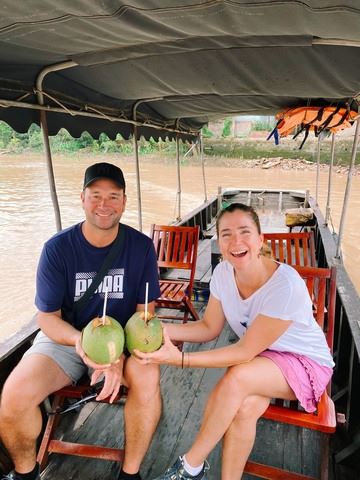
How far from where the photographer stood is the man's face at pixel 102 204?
1845 millimetres

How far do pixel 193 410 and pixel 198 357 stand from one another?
35.2 inches

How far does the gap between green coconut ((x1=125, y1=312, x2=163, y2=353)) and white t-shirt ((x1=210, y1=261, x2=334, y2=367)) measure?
0.45m

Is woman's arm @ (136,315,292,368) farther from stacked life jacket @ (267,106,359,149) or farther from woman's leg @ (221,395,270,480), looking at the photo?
stacked life jacket @ (267,106,359,149)

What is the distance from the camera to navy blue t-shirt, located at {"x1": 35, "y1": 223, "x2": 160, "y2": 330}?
70.5 inches

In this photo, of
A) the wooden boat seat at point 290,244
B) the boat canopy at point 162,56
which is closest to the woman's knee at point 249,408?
the boat canopy at point 162,56

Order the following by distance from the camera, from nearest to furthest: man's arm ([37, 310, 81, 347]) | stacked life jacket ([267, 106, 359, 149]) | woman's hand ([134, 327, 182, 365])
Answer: woman's hand ([134, 327, 182, 365])
man's arm ([37, 310, 81, 347])
stacked life jacket ([267, 106, 359, 149])

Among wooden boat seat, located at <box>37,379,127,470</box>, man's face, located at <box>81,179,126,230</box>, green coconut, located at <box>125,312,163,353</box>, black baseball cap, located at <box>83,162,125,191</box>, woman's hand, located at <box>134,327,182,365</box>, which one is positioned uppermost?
black baseball cap, located at <box>83,162,125,191</box>

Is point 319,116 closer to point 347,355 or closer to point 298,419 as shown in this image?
point 347,355

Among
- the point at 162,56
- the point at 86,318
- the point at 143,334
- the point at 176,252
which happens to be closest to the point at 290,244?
the point at 176,252

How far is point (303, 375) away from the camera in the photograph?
62.1 inches

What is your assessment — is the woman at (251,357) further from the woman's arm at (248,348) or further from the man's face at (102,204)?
the man's face at (102,204)

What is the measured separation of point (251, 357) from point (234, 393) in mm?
153

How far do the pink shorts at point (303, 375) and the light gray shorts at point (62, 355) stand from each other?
876 mm

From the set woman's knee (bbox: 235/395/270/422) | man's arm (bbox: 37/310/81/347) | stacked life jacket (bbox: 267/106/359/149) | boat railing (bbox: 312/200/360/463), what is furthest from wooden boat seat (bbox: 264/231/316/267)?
man's arm (bbox: 37/310/81/347)
